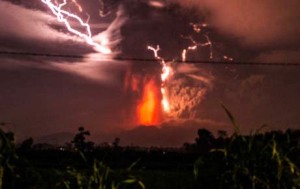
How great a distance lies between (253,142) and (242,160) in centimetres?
18

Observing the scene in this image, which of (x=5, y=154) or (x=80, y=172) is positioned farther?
(x=80, y=172)

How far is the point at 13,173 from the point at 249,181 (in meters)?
1.84

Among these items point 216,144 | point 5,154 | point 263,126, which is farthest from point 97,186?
point 263,126

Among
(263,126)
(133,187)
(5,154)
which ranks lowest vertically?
(133,187)

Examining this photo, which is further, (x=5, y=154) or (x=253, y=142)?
(x=253, y=142)

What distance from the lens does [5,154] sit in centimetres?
402

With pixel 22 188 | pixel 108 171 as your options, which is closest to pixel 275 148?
pixel 108 171

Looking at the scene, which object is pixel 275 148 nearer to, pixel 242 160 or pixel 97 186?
pixel 242 160

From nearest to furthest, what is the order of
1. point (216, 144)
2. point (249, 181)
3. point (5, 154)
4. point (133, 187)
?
point (5, 154)
point (249, 181)
point (216, 144)
point (133, 187)

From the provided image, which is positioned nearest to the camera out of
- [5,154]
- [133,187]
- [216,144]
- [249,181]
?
[5,154]

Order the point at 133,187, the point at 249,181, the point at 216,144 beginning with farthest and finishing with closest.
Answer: the point at 133,187 → the point at 216,144 → the point at 249,181

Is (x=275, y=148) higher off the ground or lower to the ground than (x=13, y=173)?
higher

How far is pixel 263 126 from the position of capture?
4.46 m

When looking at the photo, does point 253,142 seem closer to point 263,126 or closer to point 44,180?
point 263,126
